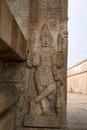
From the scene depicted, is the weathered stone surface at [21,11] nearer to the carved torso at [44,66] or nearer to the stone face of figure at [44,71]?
the stone face of figure at [44,71]

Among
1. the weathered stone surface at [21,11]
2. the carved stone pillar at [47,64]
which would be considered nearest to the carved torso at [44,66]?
the carved stone pillar at [47,64]

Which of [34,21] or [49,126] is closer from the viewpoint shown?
[49,126]

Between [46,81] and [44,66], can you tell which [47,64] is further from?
[46,81]

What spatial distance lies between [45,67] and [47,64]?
6 cm

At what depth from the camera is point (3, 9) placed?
182cm

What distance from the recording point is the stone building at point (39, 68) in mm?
3375

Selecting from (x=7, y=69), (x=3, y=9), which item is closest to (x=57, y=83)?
(x=7, y=69)

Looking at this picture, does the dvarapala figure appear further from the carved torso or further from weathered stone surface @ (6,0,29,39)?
weathered stone surface @ (6,0,29,39)

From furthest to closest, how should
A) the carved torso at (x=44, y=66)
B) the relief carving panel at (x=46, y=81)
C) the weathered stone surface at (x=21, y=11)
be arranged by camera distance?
the weathered stone surface at (x=21, y=11) → the carved torso at (x=44, y=66) → the relief carving panel at (x=46, y=81)

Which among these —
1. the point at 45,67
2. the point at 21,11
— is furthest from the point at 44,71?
the point at 21,11

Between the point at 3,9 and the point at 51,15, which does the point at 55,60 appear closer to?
the point at 51,15

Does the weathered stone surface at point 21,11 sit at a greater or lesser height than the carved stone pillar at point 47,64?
greater

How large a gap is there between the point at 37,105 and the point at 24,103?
0.67ft

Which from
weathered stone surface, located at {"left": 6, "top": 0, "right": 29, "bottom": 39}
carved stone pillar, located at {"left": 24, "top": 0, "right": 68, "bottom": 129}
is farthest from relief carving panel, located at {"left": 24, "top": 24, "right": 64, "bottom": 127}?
weathered stone surface, located at {"left": 6, "top": 0, "right": 29, "bottom": 39}
